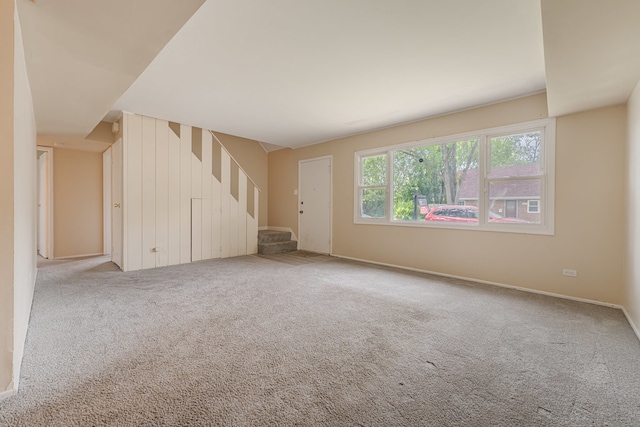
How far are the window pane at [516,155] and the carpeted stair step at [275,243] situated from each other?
13.7ft

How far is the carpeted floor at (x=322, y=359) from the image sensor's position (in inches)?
54.7

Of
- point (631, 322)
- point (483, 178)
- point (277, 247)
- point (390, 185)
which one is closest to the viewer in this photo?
point (631, 322)

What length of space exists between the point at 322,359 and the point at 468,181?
3.30 meters

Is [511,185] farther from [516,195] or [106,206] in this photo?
[106,206]

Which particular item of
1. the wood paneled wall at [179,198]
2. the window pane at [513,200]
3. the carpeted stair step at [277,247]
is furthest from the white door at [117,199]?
the window pane at [513,200]

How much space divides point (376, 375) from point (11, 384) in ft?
6.60

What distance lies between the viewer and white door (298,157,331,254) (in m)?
5.91

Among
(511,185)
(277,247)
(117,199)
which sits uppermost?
(511,185)

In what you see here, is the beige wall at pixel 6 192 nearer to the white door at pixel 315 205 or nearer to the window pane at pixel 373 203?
the window pane at pixel 373 203

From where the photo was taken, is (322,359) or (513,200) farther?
(513,200)

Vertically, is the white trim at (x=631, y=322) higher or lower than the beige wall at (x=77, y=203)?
lower

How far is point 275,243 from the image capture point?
6258 millimetres

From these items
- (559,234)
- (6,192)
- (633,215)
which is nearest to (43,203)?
(6,192)

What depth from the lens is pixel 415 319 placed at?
2.58 meters
